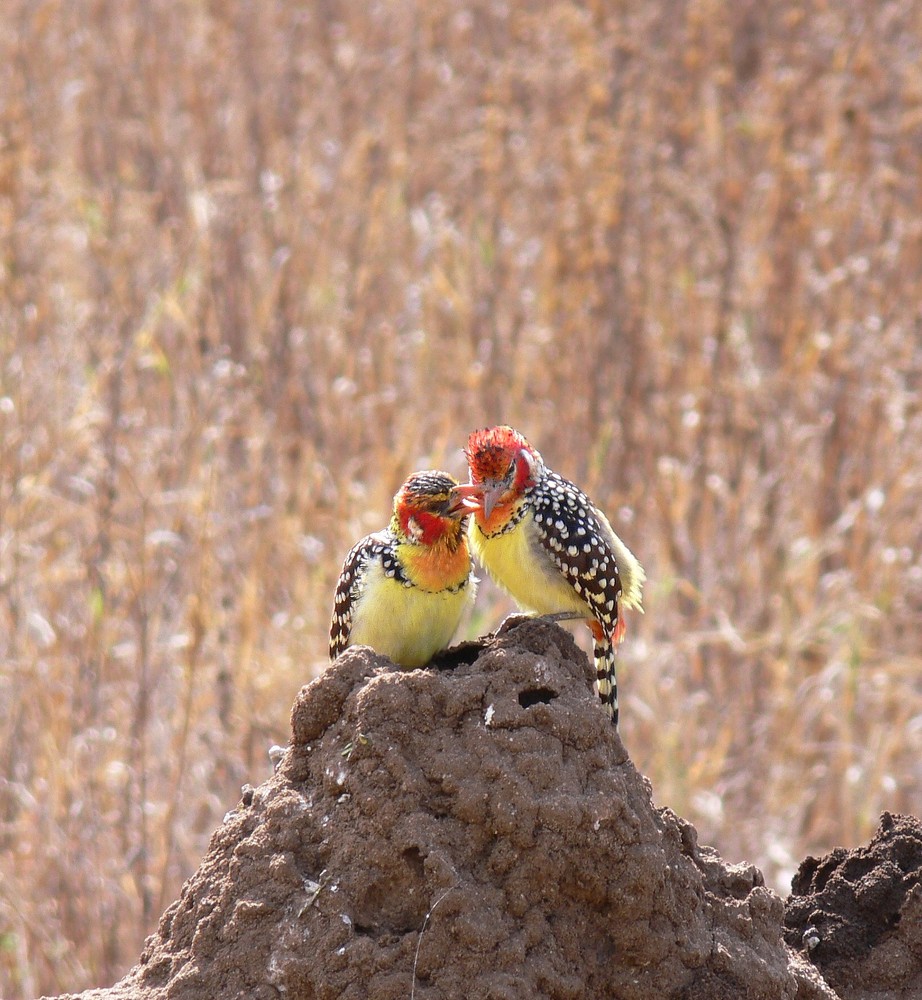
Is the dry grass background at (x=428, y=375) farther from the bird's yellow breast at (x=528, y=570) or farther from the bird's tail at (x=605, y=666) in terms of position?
the bird's yellow breast at (x=528, y=570)

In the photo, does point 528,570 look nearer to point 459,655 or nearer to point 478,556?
point 478,556

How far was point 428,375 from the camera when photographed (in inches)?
311

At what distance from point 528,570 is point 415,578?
34 cm

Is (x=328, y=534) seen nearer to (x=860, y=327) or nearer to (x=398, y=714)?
(x=860, y=327)

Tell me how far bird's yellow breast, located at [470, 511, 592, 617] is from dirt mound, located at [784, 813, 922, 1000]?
1.08m

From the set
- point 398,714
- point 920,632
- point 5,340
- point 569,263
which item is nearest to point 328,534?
point 5,340

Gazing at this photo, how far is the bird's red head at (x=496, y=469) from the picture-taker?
13.3ft

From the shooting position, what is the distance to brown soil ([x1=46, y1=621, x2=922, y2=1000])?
2732 mm

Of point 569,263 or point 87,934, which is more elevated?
point 569,263

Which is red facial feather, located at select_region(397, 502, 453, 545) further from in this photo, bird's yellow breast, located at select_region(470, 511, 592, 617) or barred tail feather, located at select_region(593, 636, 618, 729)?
barred tail feather, located at select_region(593, 636, 618, 729)

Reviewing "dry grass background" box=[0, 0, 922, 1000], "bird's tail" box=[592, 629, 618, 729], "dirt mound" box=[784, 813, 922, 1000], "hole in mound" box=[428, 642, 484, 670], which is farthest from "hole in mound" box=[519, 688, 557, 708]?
"dry grass background" box=[0, 0, 922, 1000]

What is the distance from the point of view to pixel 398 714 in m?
2.92

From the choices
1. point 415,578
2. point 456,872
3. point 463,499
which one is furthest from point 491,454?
point 456,872

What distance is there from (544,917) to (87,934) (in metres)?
3.38
